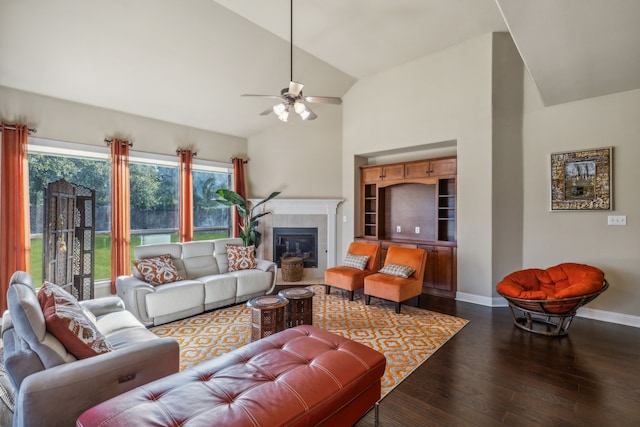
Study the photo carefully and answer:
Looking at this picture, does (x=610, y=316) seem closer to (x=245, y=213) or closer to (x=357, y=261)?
(x=357, y=261)

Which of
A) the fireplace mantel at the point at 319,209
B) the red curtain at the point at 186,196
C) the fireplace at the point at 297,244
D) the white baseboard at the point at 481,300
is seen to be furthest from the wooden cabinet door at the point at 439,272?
the red curtain at the point at 186,196

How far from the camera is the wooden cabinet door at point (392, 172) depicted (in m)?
5.74

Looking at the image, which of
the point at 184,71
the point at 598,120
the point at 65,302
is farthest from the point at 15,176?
the point at 598,120

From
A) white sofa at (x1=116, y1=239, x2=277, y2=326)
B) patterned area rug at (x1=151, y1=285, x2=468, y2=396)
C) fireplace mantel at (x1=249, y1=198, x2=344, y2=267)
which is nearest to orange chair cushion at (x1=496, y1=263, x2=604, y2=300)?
patterned area rug at (x1=151, y1=285, x2=468, y2=396)

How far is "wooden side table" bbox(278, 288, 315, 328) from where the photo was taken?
11.5 ft

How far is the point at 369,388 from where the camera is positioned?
1967 millimetres

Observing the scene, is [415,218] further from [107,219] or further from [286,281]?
[107,219]

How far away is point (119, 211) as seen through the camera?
486 cm

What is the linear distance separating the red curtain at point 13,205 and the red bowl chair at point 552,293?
6064mm

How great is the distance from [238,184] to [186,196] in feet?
3.86

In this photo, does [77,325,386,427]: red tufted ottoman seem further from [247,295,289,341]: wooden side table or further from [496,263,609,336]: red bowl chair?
[496,263,609,336]: red bowl chair

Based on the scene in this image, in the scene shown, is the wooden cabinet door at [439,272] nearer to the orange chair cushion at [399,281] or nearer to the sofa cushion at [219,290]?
the orange chair cushion at [399,281]

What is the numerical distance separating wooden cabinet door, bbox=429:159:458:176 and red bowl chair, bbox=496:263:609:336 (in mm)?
1919

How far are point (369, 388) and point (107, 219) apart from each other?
4.95m
